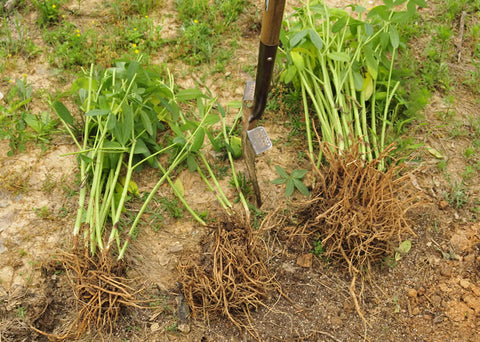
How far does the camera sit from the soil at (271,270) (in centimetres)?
164

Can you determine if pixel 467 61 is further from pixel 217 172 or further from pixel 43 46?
pixel 43 46

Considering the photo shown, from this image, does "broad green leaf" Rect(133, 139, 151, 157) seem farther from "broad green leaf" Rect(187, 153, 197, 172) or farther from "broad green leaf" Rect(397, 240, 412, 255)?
"broad green leaf" Rect(397, 240, 412, 255)

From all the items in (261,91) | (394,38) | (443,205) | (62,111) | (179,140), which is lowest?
(443,205)

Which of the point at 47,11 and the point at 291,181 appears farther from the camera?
the point at 47,11

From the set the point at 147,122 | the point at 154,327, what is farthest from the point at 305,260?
the point at 147,122

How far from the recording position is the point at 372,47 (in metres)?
2.13

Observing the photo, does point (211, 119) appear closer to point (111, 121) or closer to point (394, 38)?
point (111, 121)

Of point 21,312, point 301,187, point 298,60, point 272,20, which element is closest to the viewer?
point 272,20

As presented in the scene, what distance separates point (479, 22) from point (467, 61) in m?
0.37

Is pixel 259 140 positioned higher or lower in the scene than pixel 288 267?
higher

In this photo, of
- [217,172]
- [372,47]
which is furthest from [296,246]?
[372,47]

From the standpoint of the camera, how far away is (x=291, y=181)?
1979 millimetres

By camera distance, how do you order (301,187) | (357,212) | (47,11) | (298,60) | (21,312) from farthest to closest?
(47,11), (298,60), (301,187), (357,212), (21,312)

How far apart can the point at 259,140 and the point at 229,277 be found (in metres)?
0.60
